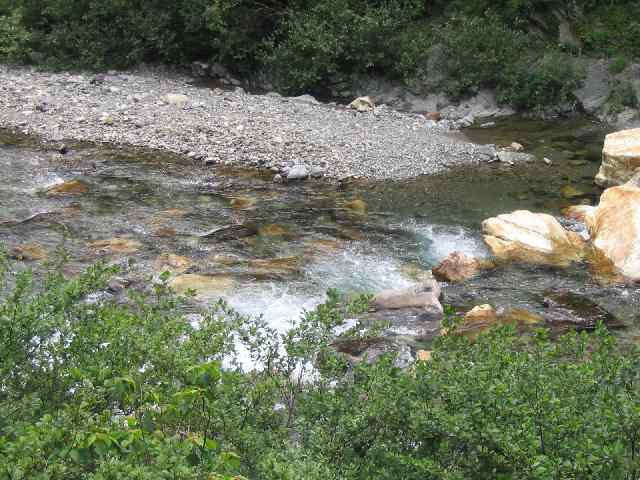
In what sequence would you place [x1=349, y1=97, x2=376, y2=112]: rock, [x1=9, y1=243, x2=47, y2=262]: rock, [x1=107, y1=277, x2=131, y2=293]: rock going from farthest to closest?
[x1=349, y1=97, x2=376, y2=112]: rock
[x1=9, y1=243, x2=47, y2=262]: rock
[x1=107, y1=277, x2=131, y2=293]: rock

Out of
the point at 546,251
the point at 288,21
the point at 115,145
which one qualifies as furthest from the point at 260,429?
the point at 288,21

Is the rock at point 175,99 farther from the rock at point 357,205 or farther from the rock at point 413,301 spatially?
the rock at point 413,301

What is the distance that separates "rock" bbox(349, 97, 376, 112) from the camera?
1939cm

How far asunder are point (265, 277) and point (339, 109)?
9200 millimetres

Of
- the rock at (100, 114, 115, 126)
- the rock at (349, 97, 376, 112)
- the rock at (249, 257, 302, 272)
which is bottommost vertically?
the rock at (349, 97, 376, 112)

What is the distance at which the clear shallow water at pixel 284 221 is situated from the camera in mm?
10594

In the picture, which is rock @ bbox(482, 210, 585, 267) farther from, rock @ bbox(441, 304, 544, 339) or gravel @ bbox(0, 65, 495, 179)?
gravel @ bbox(0, 65, 495, 179)

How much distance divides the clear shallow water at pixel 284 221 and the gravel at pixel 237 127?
2.02 feet

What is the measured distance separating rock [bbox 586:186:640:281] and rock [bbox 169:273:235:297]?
212 inches

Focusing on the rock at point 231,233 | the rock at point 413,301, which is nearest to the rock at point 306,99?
the rock at point 231,233

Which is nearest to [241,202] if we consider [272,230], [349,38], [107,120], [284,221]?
[284,221]

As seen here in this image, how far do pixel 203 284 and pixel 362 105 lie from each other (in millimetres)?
10291

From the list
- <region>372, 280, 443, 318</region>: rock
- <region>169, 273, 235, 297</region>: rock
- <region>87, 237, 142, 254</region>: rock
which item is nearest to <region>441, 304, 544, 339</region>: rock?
<region>372, 280, 443, 318</region>: rock

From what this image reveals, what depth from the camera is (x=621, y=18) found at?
2073 cm
